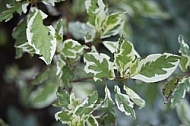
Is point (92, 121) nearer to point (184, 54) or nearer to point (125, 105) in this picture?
point (125, 105)

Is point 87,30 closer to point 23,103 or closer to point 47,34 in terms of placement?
point 47,34

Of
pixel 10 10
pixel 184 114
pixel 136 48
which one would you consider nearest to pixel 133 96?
pixel 10 10

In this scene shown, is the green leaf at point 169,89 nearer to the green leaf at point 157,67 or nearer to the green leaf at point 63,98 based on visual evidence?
the green leaf at point 157,67

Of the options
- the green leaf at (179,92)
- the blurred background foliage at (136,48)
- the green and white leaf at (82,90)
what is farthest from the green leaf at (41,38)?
the green and white leaf at (82,90)

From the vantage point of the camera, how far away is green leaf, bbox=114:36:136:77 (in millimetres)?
774

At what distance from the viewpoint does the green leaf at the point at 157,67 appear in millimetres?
792

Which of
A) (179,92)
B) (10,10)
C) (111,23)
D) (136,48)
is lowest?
(136,48)

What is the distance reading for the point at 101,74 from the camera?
0.80 meters

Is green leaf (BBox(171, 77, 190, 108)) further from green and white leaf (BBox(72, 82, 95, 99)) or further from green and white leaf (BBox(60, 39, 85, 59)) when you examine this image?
green and white leaf (BBox(72, 82, 95, 99))

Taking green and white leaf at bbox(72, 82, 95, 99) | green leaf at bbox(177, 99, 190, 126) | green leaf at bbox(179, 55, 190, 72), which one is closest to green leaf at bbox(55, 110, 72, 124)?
green leaf at bbox(179, 55, 190, 72)

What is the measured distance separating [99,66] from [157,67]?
0.10 meters

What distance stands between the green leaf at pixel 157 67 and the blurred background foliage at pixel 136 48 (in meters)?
0.44

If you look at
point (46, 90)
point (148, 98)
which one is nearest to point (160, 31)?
point (148, 98)

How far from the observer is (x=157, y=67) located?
0.80m
